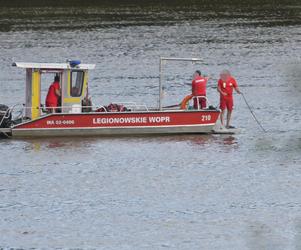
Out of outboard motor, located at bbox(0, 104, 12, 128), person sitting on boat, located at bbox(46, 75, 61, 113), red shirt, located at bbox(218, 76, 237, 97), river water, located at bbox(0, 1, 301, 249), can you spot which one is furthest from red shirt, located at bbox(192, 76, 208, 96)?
outboard motor, located at bbox(0, 104, 12, 128)

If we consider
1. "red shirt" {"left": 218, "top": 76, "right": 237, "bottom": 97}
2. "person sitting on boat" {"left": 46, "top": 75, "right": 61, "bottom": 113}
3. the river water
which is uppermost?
"red shirt" {"left": 218, "top": 76, "right": 237, "bottom": 97}

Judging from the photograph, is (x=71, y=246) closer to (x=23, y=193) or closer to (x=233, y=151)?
(x=23, y=193)

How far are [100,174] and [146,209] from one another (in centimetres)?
373

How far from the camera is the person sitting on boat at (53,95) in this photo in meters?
28.8

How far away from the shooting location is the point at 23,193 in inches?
894

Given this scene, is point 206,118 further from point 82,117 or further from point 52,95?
point 52,95

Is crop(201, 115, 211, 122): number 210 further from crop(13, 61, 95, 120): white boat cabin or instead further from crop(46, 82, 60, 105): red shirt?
crop(46, 82, 60, 105): red shirt

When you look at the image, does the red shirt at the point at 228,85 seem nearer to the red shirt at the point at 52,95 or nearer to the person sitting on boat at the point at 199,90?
the person sitting on boat at the point at 199,90

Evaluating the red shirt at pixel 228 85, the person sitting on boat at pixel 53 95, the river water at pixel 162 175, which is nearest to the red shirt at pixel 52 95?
the person sitting on boat at pixel 53 95

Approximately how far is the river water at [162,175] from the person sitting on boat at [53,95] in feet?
2.87

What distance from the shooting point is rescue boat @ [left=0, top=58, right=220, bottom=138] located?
28.4 metres

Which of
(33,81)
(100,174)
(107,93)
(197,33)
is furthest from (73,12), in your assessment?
(100,174)

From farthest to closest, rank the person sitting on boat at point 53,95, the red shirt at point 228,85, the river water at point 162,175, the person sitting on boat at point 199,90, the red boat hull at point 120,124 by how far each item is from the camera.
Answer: the person sitting on boat at point 199,90 → the person sitting on boat at point 53,95 → the red shirt at point 228,85 → the red boat hull at point 120,124 → the river water at point 162,175

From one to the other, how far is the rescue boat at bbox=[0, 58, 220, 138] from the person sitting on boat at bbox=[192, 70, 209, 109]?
0.65ft
